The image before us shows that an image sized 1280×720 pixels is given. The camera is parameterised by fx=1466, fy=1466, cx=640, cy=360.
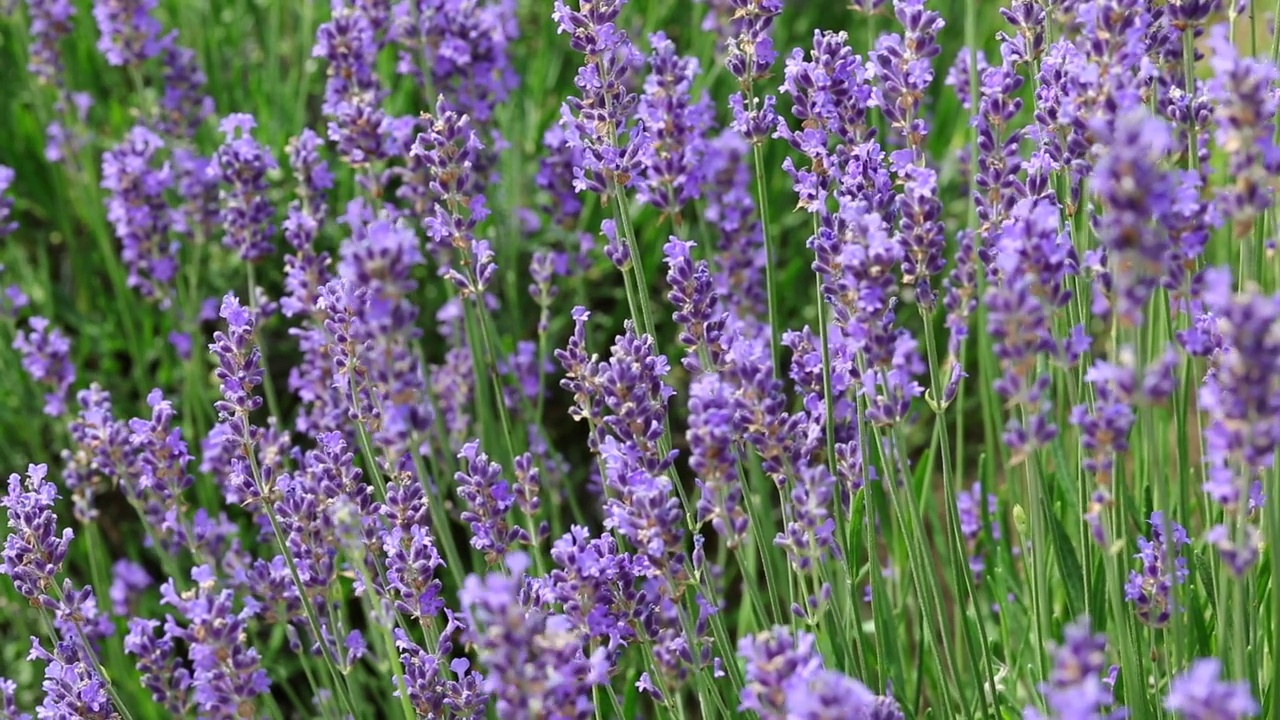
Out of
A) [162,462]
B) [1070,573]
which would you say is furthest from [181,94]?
[1070,573]

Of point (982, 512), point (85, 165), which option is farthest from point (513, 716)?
point (85, 165)

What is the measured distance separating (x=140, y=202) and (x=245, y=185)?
2.04 ft

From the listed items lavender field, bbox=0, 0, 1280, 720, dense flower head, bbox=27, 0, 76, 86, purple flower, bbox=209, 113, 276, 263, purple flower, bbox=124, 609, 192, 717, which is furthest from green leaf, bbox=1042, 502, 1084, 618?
dense flower head, bbox=27, 0, 76, 86

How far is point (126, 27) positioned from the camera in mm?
4016

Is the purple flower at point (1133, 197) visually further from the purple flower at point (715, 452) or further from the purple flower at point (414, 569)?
the purple flower at point (414, 569)

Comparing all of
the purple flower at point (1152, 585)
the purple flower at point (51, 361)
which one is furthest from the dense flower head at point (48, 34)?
the purple flower at point (1152, 585)

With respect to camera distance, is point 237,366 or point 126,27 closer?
point 237,366

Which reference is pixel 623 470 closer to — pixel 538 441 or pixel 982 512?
pixel 982 512

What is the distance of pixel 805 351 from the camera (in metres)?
2.49

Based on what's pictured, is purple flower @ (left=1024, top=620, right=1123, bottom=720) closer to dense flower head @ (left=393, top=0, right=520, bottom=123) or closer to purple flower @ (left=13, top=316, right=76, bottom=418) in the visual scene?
dense flower head @ (left=393, top=0, right=520, bottom=123)

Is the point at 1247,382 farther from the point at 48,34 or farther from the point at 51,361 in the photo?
the point at 48,34

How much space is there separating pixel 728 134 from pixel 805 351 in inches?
68.3

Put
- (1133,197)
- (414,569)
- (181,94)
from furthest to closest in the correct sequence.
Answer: (181,94), (414,569), (1133,197)

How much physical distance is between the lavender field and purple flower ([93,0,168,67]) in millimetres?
16
